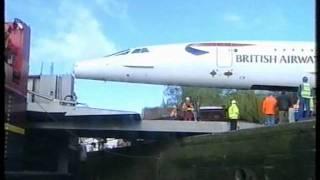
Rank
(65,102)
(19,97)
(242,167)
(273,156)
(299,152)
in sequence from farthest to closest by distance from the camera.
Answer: (65,102) < (19,97) < (242,167) < (273,156) < (299,152)

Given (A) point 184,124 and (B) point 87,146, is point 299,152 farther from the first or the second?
(B) point 87,146

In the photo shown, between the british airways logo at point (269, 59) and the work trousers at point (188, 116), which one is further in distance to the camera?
the british airways logo at point (269, 59)

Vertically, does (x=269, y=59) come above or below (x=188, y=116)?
above

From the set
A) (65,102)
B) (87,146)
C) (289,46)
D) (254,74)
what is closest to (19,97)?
(65,102)

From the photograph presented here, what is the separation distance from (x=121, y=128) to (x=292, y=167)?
13.7 meters

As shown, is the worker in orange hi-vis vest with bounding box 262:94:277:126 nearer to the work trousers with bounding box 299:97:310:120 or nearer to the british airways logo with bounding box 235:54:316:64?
Answer: the work trousers with bounding box 299:97:310:120

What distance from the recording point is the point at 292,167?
42.2 ft

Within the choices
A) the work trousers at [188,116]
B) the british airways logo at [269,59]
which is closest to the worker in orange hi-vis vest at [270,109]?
the british airways logo at [269,59]

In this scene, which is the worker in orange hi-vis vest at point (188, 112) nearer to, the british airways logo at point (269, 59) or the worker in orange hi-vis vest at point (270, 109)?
the british airways logo at point (269, 59)

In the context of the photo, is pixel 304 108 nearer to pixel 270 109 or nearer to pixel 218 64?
pixel 270 109

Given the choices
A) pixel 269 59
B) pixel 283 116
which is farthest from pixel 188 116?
pixel 283 116

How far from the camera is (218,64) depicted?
87.7 ft

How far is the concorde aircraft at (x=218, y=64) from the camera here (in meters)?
26.3

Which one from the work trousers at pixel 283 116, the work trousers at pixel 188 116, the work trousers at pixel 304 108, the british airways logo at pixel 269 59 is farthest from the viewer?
the british airways logo at pixel 269 59
